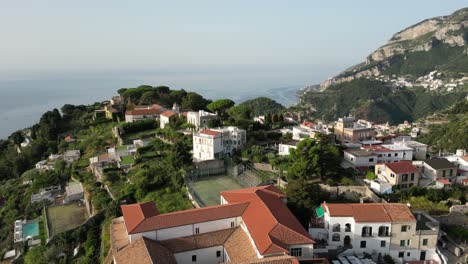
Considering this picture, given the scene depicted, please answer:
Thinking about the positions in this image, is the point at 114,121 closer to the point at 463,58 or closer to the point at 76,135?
the point at 76,135

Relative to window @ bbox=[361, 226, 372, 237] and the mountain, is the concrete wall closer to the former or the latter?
window @ bbox=[361, 226, 372, 237]

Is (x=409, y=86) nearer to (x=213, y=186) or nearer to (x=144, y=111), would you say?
(x=144, y=111)

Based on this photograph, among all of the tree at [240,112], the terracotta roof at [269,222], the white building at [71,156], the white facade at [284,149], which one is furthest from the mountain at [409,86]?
the terracotta roof at [269,222]

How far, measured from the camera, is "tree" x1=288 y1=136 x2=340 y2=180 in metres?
29.2

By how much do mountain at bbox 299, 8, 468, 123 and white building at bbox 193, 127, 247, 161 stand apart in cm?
8780

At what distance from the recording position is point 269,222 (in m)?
20.0

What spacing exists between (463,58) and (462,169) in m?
155

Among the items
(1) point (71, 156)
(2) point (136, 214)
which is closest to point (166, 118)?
(1) point (71, 156)

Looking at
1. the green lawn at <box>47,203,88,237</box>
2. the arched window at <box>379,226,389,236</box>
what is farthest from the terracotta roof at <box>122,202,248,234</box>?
the green lawn at <box>47,203,88,237</box>

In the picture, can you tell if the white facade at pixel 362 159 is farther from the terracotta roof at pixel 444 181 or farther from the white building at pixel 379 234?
the white building at pixel 379 234

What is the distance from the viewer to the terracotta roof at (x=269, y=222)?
60.7 ft

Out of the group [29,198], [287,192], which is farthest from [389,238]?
[29,198]

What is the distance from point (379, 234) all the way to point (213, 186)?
48.8 ft

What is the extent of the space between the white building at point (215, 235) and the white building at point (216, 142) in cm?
1451
